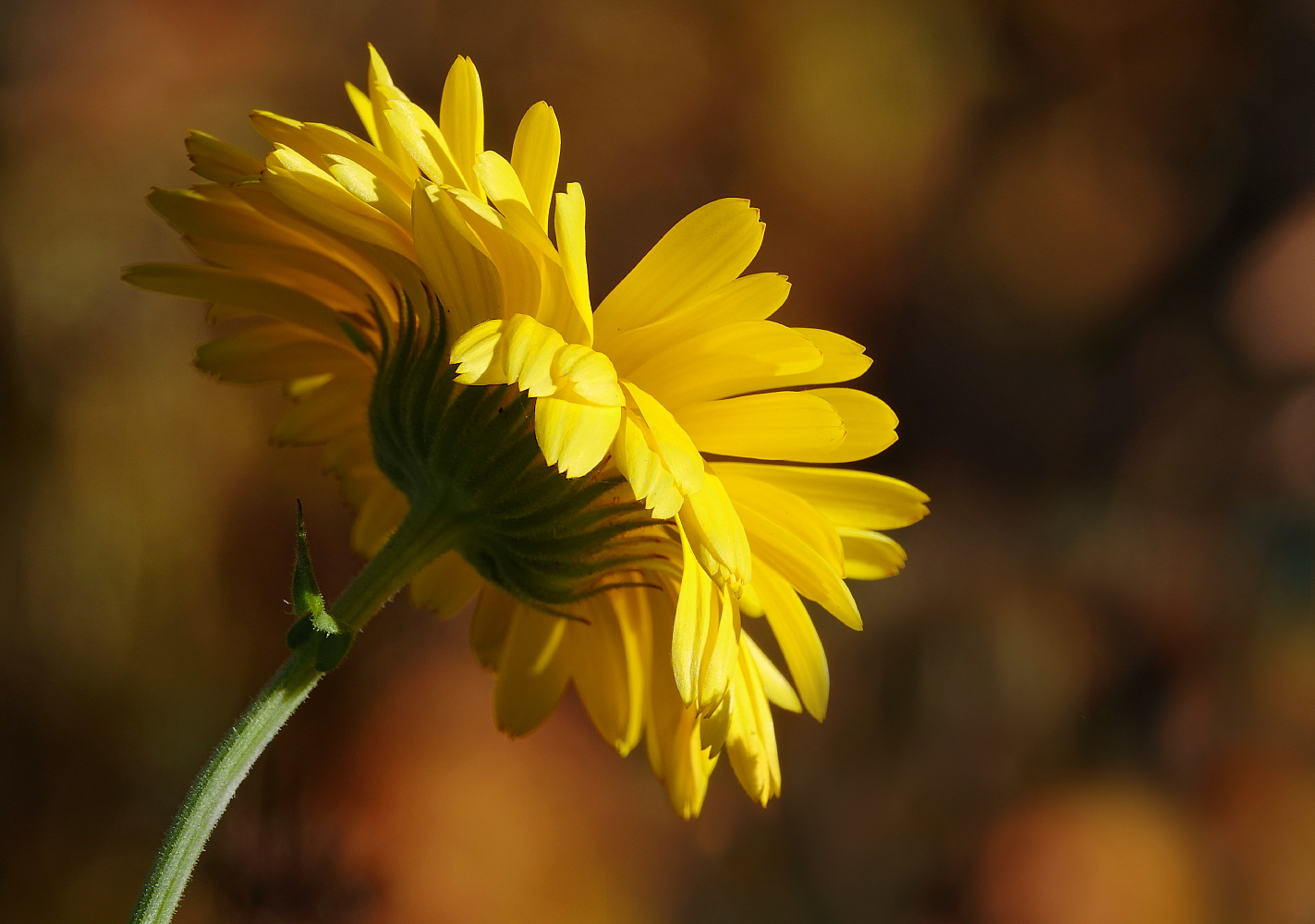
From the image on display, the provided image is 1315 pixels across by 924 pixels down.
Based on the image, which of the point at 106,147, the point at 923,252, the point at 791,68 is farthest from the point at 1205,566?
the point at 106,147

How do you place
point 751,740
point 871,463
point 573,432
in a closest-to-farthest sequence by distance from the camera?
point 573,432
point 751,740
point 871,463

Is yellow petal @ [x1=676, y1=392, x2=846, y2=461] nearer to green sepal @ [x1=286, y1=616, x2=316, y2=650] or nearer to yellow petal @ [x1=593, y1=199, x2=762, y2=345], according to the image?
yellow petal @ [x1=593, y1=199, x2=762, y2=345]

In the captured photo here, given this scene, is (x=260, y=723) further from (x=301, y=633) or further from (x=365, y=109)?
(x=365, y=109)

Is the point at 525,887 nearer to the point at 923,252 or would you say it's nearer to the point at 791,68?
the point at 923,252

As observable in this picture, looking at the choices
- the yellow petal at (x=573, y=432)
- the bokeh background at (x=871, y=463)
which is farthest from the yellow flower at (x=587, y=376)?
the bokeh background at (x=871, y=463)

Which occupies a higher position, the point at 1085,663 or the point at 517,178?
the point at 517,178

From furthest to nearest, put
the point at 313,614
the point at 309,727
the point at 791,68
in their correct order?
the point at 791,68, the point at 309,727, the point at 313,614

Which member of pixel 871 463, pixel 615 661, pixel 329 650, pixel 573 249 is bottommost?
pixel 871 463

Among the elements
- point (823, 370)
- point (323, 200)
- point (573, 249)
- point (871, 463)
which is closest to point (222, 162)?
point (323, 200)
